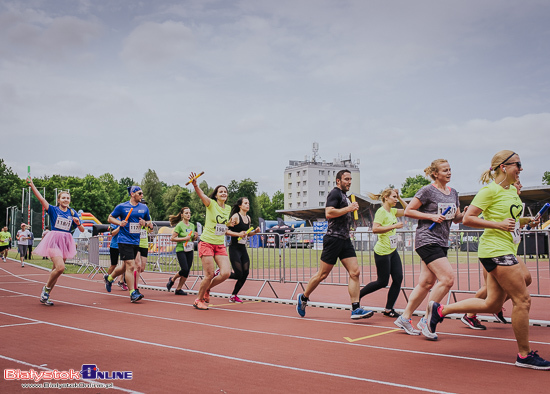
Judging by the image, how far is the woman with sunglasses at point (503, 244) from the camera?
491cm

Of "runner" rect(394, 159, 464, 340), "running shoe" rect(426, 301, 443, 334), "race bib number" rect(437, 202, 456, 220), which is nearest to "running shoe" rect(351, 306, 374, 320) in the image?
"runner" rect(394, 159, 464, 340)

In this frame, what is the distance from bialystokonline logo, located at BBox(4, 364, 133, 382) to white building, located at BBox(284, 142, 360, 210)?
380 ft

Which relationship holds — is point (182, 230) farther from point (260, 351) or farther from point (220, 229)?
point (260, 351)

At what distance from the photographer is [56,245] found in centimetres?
1015

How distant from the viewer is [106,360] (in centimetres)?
538

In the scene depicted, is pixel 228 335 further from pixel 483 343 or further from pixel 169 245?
pixel 169 245

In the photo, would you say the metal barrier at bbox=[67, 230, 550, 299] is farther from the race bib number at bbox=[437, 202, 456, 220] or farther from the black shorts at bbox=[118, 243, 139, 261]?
the race bib number at bbox=[437, 202, 456, 220]

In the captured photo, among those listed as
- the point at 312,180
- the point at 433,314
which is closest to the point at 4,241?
the point at 433,314

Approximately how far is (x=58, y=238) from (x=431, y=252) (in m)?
7.30

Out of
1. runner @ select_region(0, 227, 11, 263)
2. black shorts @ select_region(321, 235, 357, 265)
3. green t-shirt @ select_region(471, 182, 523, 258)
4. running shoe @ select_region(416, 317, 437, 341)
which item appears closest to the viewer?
green t-shirt @ select_region(471, 182, 523, 258)

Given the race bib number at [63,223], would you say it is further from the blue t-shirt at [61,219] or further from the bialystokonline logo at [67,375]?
the bialystokonline logo at [67,375]

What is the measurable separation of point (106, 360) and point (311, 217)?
57.5m

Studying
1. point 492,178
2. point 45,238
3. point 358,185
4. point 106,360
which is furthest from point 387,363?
point 358,185

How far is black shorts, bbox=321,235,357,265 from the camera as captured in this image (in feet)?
26.0
